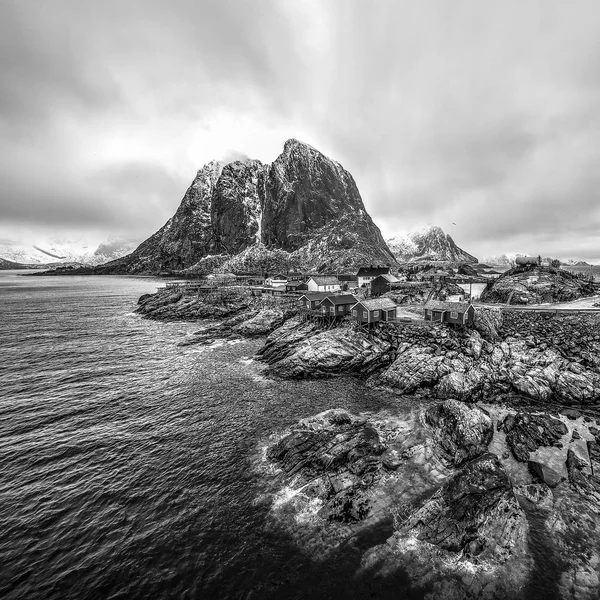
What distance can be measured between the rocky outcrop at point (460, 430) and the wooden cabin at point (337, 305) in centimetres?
2721

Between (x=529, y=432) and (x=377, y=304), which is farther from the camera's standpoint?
(x=377, y=304)

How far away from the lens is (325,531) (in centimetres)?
1891

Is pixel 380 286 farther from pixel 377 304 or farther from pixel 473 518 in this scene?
pixel 473 518

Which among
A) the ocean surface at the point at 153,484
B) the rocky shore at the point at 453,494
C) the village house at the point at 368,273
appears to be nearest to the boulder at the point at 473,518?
the rocky shore at the point at 453,494

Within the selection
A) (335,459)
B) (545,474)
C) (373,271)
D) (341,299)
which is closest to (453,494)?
(545,474)

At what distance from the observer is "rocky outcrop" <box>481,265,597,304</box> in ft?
202

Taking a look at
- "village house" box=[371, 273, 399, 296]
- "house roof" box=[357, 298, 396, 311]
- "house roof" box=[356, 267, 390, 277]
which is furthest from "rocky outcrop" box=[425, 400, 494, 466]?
"house roof" box=[356, 267, 390, 277]

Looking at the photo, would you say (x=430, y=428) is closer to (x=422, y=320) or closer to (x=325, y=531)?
(x=325, y=531)

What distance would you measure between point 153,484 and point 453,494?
73.3 feet

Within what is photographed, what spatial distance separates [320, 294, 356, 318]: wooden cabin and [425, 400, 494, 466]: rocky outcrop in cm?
2721

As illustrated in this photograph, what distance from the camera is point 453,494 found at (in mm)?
20422

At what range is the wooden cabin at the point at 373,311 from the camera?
50.8 m

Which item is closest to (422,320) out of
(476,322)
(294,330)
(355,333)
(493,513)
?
(476,322)

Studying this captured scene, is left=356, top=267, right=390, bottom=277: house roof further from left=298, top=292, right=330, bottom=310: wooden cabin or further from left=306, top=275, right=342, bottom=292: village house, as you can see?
left=298, top=292, right=330, bottom=310: wooden cabin
